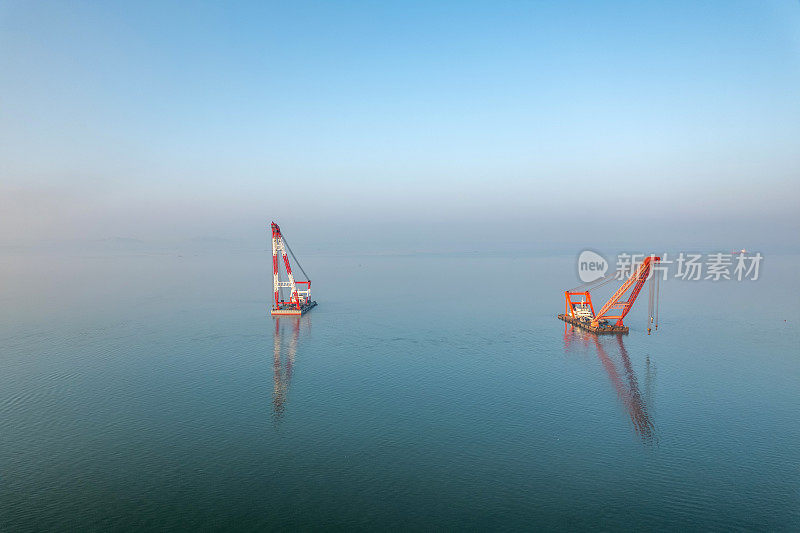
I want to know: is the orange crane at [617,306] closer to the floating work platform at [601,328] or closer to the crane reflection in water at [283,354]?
the floating work platform at [601,328]

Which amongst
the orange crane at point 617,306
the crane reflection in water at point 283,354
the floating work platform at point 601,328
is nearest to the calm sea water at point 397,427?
the crane reflection in water at point 283,354

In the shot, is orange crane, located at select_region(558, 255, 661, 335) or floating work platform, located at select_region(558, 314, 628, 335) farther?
floating work platform, located at select_region(558, 314, 628, 335)

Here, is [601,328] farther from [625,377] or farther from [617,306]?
[625,377]

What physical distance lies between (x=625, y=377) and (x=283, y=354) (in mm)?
48463

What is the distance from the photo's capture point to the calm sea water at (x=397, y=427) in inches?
1256

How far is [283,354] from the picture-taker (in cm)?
7262

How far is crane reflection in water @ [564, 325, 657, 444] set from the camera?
46188 millimetres

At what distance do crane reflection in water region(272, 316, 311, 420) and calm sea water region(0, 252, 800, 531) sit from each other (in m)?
0.38

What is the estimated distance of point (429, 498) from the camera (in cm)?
3325

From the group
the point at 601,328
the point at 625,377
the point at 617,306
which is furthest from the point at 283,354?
the point at 617,306

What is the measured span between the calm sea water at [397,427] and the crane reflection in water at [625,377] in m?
0.38

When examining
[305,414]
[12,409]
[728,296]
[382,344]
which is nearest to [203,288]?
[382,344]

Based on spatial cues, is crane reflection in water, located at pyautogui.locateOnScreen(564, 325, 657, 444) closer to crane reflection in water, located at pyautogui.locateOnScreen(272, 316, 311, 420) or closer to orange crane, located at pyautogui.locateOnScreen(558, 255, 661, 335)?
orange crane, located at pyautogui.locateOnScreen(558, 255, 661, 335)

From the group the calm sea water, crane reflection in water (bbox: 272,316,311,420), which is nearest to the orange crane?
the calm sea water
